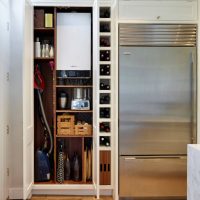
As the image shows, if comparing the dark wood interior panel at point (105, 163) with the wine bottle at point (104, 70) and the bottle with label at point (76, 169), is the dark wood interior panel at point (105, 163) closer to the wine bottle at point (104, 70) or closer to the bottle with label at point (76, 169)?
the bottle with label at point (76, 169)

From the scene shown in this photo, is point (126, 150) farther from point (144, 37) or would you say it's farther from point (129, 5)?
point (129, 5)

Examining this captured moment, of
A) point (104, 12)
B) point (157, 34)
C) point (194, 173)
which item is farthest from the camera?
point (104, 12)

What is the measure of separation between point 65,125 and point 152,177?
134 centimetres

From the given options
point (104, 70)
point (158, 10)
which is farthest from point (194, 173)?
point (158, 10)

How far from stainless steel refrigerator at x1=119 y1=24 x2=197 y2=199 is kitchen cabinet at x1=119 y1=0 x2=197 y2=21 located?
0.33 feet

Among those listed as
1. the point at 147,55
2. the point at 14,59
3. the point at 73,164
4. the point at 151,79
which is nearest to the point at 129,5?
the point at 147,55

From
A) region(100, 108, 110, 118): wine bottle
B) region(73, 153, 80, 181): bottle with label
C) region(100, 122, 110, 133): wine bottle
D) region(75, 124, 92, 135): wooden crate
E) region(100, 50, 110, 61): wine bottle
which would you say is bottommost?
region(73, 153, 80, 181): bottle with label

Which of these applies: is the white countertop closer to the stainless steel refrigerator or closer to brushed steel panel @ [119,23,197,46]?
the stainless steel refrigerator

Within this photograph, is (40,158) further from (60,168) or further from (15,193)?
(15,193)

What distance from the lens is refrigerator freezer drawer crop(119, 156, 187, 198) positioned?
3.83 metres

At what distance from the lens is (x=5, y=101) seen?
395cm

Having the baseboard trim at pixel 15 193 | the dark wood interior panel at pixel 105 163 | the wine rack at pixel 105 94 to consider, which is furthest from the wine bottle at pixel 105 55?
the baseboard trim at pixel 15 193

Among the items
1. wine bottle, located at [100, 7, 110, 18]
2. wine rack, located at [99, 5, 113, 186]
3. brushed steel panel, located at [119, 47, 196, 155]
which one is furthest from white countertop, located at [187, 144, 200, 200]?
wine bottle, located at [100, 7, 110, 18]

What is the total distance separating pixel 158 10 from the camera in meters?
3.83
